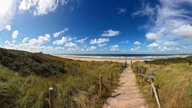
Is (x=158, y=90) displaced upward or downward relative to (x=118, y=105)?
upward

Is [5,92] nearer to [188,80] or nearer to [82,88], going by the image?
[82,88]

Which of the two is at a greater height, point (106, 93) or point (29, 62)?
point (29, 62)

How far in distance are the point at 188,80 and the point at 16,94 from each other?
5726 millimetres

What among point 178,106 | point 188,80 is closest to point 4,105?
point 178,106

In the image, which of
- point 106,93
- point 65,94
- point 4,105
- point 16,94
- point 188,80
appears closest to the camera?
point 4,105

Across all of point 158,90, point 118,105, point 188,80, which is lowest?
point 118,105

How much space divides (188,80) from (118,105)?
3.21m

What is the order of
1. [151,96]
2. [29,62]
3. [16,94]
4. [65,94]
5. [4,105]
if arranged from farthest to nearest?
1. [29,62]
2. [151,96]
3. [65,94]
4. [16,94]
5. [4,105]

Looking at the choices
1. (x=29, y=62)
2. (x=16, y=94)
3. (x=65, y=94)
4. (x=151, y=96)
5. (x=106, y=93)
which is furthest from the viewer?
(x=29, y=62)

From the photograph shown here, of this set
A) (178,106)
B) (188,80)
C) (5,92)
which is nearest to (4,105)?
(5,92)

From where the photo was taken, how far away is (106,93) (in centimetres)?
966

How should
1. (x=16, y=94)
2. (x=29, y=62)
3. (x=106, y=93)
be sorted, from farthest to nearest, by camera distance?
(x=29, y=62) → (x=106, y=93) → (x=16, y=94)

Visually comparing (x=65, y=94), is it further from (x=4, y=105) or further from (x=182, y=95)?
(x=182, y=95)

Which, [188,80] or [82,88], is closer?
[188,80]
